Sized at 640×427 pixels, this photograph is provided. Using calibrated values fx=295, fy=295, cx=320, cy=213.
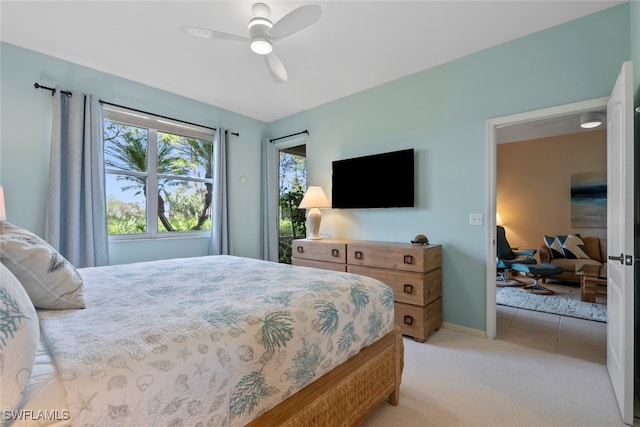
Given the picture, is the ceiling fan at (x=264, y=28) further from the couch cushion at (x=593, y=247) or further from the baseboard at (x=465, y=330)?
the couch cushion at (x=593, y=247)

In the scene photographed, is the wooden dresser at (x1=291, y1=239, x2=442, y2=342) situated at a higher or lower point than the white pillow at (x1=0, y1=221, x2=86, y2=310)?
lower

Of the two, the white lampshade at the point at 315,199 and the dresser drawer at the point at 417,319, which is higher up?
the white lampshade at the point at 315,199

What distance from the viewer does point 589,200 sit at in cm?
496

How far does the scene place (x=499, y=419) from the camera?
1.64 metres

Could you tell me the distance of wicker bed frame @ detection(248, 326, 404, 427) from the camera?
1.13 metres

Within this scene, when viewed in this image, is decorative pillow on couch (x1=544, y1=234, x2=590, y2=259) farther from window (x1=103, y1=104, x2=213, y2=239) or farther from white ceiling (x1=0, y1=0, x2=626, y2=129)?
window (x1=103, y1=104, x2=213, y2=239)

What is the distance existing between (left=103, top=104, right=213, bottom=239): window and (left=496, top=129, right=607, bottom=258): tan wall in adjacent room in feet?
17.2

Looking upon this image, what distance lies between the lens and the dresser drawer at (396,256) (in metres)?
2.69

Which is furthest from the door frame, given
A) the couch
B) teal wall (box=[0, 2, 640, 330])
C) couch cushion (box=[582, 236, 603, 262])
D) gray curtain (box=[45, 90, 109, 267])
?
gray curtain (box=[45, 90, 109, 267])

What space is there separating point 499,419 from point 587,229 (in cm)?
490

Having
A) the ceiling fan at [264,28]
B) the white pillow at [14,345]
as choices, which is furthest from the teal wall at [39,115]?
the white pillow at [14,345]

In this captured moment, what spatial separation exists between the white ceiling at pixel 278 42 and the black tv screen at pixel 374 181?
91 centimetres

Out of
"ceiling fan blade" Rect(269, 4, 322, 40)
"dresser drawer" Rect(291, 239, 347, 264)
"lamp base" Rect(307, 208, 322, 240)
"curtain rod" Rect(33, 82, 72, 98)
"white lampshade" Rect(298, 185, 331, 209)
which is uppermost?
"ceiling fan blade" Rect(269, 4, 322, 40)

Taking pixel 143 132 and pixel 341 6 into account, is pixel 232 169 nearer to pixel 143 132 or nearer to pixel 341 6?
pixel 143 132
